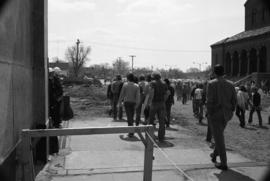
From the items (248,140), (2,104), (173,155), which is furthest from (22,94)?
(248,140)

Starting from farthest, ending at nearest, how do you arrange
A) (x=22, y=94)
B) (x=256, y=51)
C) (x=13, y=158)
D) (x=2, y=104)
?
1. (x=256, y=51)
2. (x=22, y=94)
3. (x=13, y=158)
4. (x=2, y=104)

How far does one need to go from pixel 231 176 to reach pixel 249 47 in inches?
1806

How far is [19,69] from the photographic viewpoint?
500 cm

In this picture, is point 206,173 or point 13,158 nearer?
point 13,158

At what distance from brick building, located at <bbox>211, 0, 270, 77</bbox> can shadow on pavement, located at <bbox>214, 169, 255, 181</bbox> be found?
3970 centimetres

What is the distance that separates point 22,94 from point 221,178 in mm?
3580

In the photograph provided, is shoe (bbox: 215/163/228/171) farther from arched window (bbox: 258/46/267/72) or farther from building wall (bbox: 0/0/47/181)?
arched window (bbox: 258/46/267/72)

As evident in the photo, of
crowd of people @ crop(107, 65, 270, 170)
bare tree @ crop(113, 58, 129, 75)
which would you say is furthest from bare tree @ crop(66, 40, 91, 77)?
crowd of people @ crop(107, 65, 270, 170)

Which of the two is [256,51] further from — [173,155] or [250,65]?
[173,155]

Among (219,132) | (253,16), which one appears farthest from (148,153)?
(253,16)

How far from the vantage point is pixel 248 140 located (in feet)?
36.4

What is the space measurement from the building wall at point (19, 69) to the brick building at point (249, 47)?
4063 centimetres

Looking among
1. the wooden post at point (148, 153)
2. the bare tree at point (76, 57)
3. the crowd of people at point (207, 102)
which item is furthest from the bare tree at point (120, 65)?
the wooden post at point (148, 153)

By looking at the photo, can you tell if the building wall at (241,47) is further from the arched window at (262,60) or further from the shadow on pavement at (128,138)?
the shadow on pavement at (128,138)
